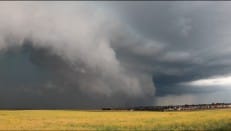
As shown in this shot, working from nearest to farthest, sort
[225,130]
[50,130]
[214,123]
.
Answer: [225,130]
[50,130]
[214,123]

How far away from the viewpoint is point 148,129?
41.1 m

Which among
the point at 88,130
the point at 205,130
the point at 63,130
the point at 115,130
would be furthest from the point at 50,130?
the point at 205,130

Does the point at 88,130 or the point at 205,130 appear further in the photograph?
the point at 88,130

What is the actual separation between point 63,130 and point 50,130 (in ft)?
4.51

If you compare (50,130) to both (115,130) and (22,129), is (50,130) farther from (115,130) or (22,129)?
(115,130)

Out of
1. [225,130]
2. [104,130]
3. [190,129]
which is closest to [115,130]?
[104,130]

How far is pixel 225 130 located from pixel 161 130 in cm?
637

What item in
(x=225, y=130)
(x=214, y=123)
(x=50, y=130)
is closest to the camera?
(x=225, y=130)

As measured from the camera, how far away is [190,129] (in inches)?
1542

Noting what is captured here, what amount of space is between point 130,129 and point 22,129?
39.1 ft

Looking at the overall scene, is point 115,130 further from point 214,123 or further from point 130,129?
point 214,123

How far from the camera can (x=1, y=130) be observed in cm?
4166

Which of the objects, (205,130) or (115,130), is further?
(115,130)

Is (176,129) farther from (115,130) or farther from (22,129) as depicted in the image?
(22,129)
